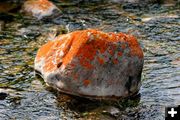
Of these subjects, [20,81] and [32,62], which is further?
[32,62]

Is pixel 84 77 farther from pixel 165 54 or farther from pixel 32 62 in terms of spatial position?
pixel 165 54

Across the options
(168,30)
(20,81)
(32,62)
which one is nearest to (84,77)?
(20,81)

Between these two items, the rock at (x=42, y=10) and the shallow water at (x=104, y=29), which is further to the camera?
the rock at (x=42, y=10)

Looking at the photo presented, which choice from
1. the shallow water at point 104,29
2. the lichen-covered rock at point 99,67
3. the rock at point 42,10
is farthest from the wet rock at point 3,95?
the rock at point 42,10

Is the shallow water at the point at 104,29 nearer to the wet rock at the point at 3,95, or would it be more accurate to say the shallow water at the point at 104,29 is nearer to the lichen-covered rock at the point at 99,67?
the wet rock at the point at 3,95

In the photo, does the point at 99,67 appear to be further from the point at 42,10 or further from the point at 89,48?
the point at 42,10

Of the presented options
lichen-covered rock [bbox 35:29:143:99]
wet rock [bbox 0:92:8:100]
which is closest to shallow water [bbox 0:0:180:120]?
wet rock [bbox 0:92:8:100]
